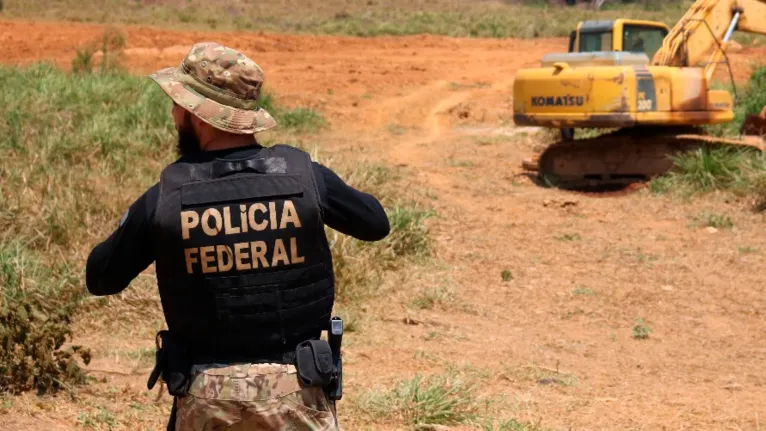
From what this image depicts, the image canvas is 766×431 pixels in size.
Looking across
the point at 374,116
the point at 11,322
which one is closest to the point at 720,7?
the point at 374,116

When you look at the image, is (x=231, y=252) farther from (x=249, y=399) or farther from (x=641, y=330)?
(x=641, y=330)

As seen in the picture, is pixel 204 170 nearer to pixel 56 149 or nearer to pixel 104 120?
pixel 56 149

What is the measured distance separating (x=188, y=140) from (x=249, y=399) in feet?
2.22

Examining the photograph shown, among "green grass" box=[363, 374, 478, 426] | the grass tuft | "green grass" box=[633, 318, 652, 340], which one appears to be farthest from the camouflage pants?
"green grass" box=[633, 318, 652, 340]

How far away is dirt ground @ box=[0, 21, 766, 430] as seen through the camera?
5.41 metres

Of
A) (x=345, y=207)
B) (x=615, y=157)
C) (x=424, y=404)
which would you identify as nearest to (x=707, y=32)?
(x=615, y=157)

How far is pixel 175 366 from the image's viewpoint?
109 inches

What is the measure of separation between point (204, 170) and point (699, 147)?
30.0 ft

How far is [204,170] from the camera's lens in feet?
8.97

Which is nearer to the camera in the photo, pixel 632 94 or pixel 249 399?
pixel 249 399

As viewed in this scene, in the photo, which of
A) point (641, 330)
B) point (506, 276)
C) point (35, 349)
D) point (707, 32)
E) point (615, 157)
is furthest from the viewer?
point (615, 157)

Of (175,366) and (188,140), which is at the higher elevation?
(188,140)

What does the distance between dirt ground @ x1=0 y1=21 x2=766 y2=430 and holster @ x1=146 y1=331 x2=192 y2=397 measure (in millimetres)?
2041

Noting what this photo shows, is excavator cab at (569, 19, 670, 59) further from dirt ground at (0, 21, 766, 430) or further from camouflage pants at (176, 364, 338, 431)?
camouflage pants at (176, 364, 338, 431)
